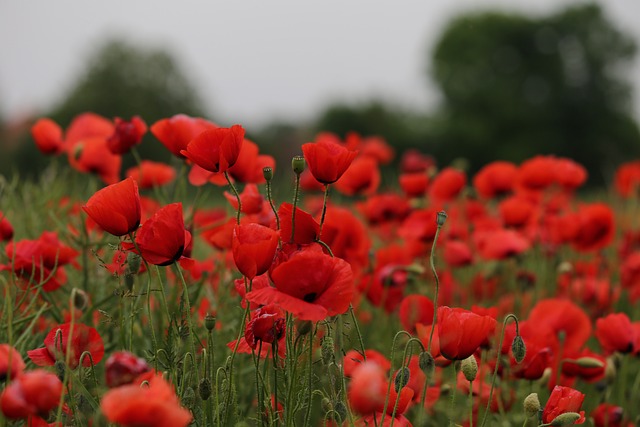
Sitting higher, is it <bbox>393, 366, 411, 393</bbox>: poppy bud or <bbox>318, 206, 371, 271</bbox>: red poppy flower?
<bbox>318, 206, 371, 271</bbox>: red poppy flower

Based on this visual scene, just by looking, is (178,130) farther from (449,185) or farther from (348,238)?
(449,185)

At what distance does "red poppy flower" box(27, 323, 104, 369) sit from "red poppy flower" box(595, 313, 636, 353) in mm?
1228

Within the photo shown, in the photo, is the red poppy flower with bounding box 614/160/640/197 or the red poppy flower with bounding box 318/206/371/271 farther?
the red poppy flower with bounding box 614/160/640/197

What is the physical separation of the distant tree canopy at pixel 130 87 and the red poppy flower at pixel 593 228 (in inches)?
818

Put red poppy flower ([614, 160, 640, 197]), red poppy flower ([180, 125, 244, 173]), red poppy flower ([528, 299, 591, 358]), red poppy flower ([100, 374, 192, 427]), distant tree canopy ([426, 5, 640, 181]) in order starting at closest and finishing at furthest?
red poppy flower ([100, 374, 192, 427]) → red poppy flower ([180, 125, 244, 173]) → red poppy flower ([528, 299, 591, 358]) → red poppy flower ([614, 160, 640, 197]) → distant tree canopy ([426, 5, 640, 181])

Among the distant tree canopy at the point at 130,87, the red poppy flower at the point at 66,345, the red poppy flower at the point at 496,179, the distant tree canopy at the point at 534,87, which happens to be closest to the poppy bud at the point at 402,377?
the red poppy flower at the point at 66,345

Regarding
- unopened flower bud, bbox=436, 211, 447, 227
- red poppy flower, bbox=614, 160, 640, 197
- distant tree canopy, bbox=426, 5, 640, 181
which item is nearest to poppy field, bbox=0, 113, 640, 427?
unopened flower bud, bbox=436, 211, 447, 227

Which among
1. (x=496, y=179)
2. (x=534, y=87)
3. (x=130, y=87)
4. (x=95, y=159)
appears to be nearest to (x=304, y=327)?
(x=95, y=159)

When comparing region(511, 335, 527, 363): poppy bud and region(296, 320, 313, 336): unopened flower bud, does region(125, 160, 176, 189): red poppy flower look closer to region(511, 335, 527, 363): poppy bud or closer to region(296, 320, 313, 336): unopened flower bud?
region(296, 320, 313, 336): unopened flower bud

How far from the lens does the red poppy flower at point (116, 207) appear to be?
1308 millimetres

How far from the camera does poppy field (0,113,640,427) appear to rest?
4.09 ft

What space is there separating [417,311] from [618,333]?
1.66ft

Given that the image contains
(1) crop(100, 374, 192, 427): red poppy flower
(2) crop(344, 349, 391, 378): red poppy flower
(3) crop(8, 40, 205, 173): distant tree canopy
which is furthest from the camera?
(3) crop(8, 40, 205, 173): distant tree canopy

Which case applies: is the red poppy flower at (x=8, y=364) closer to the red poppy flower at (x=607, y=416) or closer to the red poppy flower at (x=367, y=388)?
the red poppy flower at (x=367, y=388)
